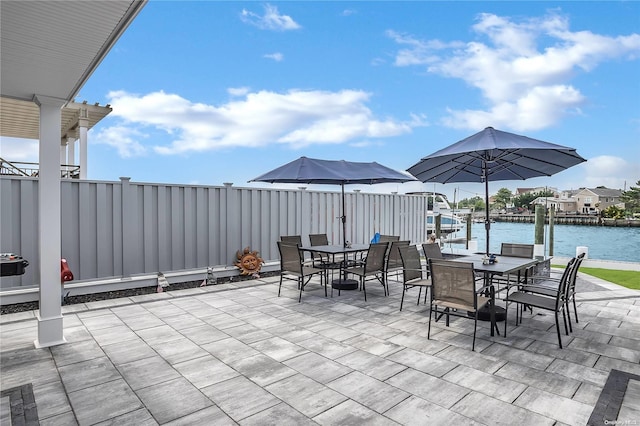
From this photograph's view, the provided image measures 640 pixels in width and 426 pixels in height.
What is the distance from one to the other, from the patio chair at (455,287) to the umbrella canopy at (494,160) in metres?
1.40

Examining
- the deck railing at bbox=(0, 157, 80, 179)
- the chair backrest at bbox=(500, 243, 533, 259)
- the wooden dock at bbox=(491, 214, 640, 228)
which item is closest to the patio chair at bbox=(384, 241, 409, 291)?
the chair backrest at bbox=(500, 243, 533, 259)

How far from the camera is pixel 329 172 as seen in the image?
6129 millimetres

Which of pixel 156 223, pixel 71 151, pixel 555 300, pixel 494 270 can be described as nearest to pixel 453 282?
pixel 494 270

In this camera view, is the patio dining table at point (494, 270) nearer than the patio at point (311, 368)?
No

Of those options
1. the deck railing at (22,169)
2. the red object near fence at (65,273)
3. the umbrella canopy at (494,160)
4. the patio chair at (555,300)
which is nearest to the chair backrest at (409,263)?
the umbrella canopy at (494,160)

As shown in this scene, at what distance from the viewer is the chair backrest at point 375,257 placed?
5.57m

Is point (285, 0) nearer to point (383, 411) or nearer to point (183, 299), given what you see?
point (183, 299)

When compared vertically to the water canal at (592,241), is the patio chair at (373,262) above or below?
above

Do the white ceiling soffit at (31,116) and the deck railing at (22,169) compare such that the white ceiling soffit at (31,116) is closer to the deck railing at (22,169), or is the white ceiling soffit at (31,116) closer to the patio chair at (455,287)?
the deck railing at (22,169)

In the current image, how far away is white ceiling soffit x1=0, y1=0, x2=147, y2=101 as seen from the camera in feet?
7.24

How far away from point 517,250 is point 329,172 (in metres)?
3.21

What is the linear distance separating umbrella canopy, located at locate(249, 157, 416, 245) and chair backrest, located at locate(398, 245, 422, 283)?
1.65 metres

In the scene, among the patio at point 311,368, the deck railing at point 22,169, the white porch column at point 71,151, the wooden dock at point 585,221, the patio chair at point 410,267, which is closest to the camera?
the patio at point 311,368

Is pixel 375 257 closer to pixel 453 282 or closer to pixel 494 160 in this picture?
pixel 453 282
